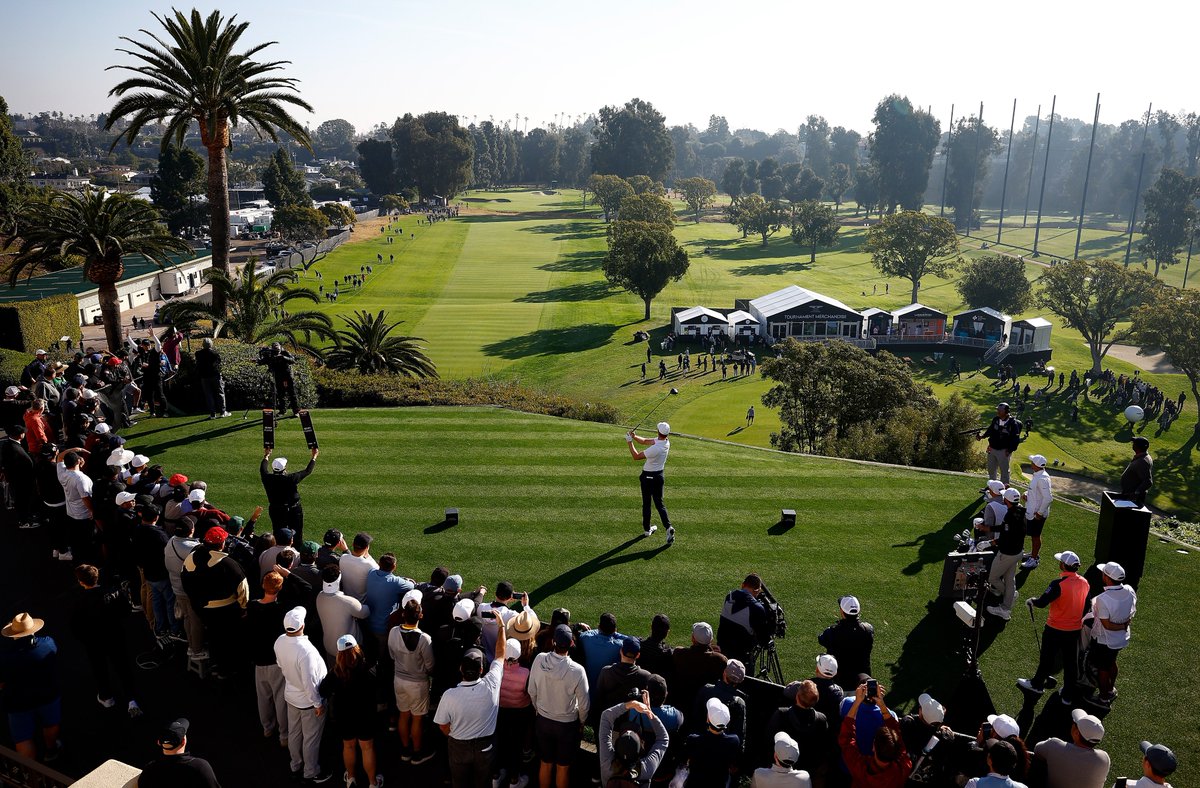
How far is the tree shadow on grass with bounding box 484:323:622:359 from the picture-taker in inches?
2210

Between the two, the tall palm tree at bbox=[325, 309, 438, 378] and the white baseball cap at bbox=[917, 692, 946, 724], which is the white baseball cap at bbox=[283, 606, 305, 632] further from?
the tall palm tree at bbox=[325, 309, 438, 378]

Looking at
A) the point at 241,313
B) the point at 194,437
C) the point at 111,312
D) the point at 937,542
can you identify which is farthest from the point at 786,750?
the point at 111,312

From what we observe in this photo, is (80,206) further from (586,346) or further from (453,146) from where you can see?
(453,146)

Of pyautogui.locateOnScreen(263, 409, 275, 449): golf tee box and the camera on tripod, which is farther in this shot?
pyautogui.locateOnScreen(263, 409, 275, 449): golf tee box

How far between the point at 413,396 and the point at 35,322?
25470 millimetres

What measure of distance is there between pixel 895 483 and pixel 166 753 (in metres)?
14.0

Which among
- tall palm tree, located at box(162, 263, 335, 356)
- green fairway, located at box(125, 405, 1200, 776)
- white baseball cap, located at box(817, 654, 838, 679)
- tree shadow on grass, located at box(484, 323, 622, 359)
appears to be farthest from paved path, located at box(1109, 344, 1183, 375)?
white baseball cap, located at box(817, 654, 838, 679)

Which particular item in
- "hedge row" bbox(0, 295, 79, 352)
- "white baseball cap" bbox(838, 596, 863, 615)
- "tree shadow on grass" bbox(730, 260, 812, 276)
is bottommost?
"tree shadow on grass" bbox(730, 260, 812, 276)

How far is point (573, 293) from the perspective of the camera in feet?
259

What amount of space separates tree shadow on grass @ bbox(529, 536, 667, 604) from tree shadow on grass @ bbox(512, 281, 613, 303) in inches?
2465

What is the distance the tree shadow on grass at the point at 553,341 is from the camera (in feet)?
184

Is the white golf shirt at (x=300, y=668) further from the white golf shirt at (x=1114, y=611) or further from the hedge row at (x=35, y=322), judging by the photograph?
the hedge row at (x=35, y=322)

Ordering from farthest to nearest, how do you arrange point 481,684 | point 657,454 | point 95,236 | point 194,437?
point 95,236 → point 194,437 → point 657,454 → point 481,684

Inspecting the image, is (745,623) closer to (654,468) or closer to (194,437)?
(654,468)
